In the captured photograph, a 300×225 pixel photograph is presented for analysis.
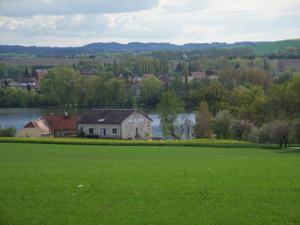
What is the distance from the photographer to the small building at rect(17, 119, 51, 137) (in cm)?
7675

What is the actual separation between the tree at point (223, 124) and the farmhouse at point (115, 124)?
31.7 feet

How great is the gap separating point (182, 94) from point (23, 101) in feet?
135

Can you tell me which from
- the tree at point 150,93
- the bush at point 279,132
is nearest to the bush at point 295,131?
the bush at point 279,132

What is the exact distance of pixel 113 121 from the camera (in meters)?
79.4

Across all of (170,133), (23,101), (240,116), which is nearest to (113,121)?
(170,133)

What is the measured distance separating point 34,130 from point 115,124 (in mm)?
10837

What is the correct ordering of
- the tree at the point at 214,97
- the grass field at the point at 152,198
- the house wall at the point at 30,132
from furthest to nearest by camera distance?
the tree at the point at 214,97
the house wall at the point at 30,132
the grass field at the point at 152,198

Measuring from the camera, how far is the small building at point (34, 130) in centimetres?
7675

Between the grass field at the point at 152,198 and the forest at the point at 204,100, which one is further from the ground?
the forest at the point at 204,100

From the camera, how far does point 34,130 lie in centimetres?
7731

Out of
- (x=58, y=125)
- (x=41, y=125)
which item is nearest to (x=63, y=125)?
(x=58, y=125)

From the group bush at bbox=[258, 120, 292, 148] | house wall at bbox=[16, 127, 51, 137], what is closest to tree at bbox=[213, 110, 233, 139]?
bush at bbox=[258, 120, 292, 148]

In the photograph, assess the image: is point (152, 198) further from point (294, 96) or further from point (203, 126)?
point (203, 126)

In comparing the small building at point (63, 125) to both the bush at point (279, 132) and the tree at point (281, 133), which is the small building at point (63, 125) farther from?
the tree at point (281, 133)
